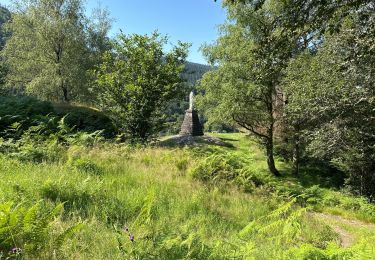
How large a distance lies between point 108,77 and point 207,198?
12106 millimetres

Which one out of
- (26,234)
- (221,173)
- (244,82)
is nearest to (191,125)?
(244,82)

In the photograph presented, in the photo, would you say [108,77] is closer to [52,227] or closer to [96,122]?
[96,122]

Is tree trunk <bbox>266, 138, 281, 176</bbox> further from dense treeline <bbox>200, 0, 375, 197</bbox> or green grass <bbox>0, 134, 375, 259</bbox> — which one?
green grass <bbox>0, 134, 375, 259</bbox>

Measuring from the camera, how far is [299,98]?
749 inches

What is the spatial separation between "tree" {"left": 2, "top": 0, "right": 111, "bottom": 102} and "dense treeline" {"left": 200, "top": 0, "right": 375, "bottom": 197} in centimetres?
1311

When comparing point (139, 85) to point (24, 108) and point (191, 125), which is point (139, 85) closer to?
point (24, 108)

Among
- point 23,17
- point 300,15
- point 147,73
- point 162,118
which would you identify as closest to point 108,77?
point 147,73

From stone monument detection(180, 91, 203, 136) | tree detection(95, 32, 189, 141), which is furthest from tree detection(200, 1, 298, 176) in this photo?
stone monument detection(180, 91, 203, 136)

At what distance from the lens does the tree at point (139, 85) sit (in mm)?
16875

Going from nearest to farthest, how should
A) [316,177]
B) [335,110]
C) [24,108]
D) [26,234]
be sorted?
1. [26,234]
2. [24,108]
3. [335,110]
4. [316,177]

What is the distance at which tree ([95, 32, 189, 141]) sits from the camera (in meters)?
16.9

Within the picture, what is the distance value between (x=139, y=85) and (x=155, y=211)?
12.6 meters

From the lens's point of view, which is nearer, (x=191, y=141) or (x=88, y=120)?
(x=88, y=120)

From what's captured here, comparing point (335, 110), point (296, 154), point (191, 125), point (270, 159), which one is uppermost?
point (335, 110)
